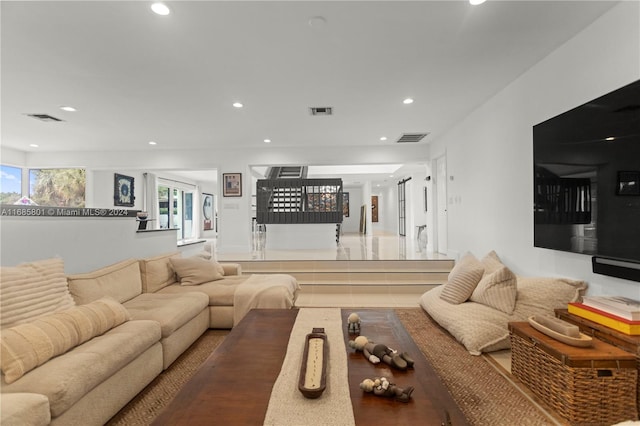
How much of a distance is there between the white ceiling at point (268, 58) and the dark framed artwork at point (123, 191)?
3189 millimetres

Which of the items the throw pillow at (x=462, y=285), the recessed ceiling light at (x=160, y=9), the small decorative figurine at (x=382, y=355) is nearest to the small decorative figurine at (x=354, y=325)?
the small decorative figurine at (x=382, y=355)

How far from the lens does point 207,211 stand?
14141mm

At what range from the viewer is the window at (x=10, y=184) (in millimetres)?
7273

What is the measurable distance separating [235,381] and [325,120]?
4689 millimetres

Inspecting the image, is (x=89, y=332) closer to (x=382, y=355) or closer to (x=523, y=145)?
(x=382, y=355)

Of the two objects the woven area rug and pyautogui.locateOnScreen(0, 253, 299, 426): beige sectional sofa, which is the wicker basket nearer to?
the woven area rug

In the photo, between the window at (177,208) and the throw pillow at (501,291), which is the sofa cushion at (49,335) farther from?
the window at (177,208)

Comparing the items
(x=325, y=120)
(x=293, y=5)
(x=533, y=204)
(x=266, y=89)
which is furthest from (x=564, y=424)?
(x=325, y=120)

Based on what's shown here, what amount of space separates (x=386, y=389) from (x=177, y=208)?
12208 mm


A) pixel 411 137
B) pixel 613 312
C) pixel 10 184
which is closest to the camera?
pixel 613 312

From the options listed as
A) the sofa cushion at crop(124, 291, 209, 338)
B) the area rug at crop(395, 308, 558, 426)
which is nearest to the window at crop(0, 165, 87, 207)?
the sofa cushion at crop(124, 291, 209, 338)

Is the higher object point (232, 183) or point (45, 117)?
point (45, 117)

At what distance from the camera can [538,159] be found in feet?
10.7

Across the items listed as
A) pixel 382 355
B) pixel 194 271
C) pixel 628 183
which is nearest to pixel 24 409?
pixel 382 355
